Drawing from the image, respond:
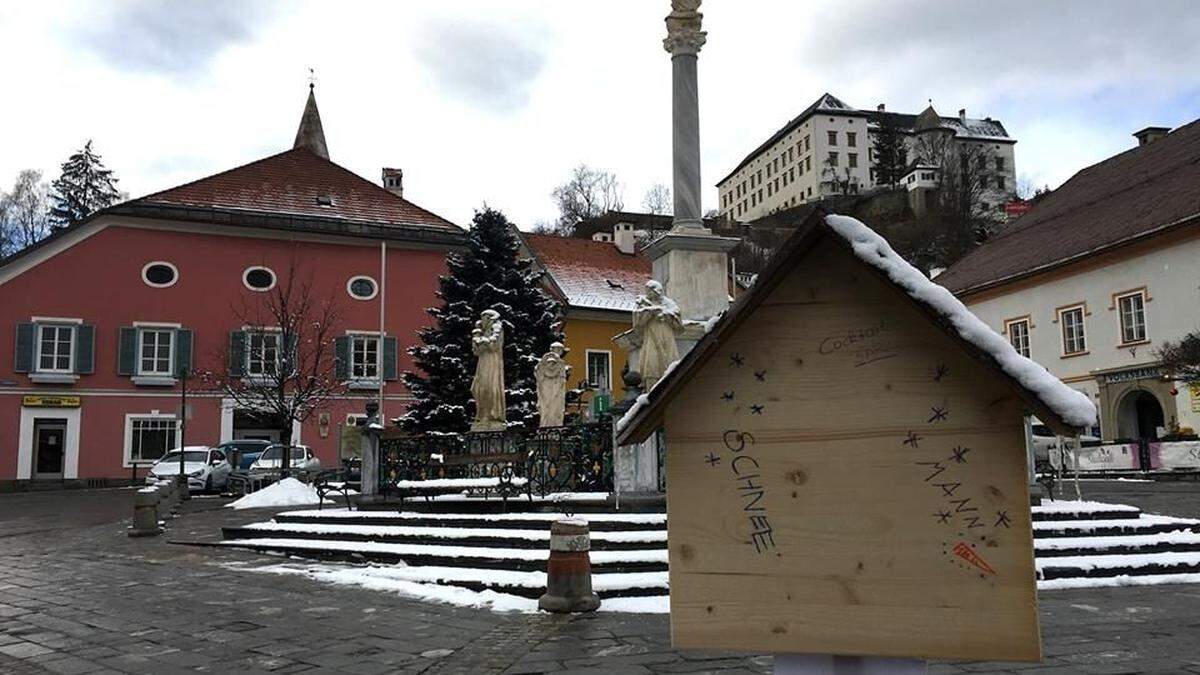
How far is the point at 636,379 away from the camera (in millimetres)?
12711

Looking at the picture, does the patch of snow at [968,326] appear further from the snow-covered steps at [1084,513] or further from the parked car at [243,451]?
the parked car at [243,451]

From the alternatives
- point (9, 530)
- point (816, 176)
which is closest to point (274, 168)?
point (9, 530)

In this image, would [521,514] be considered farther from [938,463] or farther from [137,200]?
[137,200]

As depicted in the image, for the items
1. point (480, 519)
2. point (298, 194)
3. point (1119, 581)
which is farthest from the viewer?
point (298, 194)

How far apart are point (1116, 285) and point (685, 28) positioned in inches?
852

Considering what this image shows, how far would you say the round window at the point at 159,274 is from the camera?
3494cm

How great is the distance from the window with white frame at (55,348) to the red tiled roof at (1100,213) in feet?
112

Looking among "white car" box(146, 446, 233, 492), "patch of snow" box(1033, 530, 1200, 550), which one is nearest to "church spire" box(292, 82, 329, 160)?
"white car" box(146, 446, 233, 492)

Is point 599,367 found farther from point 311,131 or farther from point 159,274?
point 311,131

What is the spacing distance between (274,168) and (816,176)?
6700cm

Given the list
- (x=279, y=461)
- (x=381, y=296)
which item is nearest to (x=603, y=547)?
(x=279, y=461)

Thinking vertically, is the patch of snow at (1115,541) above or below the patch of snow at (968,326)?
below

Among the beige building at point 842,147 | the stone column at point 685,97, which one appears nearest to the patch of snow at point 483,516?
the stone column at point 685,97

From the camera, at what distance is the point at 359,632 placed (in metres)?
7.49
